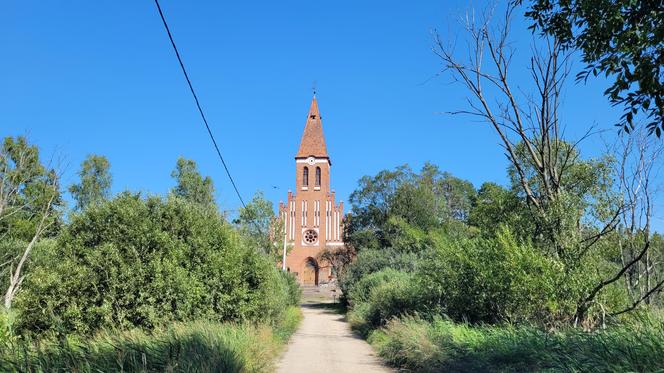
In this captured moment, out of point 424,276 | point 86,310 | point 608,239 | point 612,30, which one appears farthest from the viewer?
point 424,276

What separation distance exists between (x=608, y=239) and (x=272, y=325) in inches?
380

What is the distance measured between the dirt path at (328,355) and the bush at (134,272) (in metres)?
2.08

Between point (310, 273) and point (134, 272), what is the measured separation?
61338 millimetres

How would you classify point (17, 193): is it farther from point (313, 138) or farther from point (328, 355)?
point (313, 138)

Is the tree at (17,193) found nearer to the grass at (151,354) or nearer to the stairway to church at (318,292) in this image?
the grass at (151,354)

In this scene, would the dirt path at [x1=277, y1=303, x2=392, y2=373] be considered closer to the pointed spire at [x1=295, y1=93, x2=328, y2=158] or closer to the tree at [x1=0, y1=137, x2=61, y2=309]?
the tree at [x1=0, y1=137, x2=61, y2=309]

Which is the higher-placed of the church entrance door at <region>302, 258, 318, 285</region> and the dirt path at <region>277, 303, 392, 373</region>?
the church entrance door at <region>302, 258, 318, 285</region>

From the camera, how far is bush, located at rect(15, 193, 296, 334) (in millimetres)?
11000

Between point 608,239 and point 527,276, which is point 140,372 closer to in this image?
point 527,276

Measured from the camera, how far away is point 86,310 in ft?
36.3

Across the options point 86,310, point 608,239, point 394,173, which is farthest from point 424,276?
point 394,173

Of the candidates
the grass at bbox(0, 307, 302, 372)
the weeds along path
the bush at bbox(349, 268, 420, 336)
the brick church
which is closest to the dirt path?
the weeds along path

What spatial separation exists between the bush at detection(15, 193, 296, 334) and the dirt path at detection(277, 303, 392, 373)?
2.08 meters

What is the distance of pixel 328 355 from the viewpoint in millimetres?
13812
